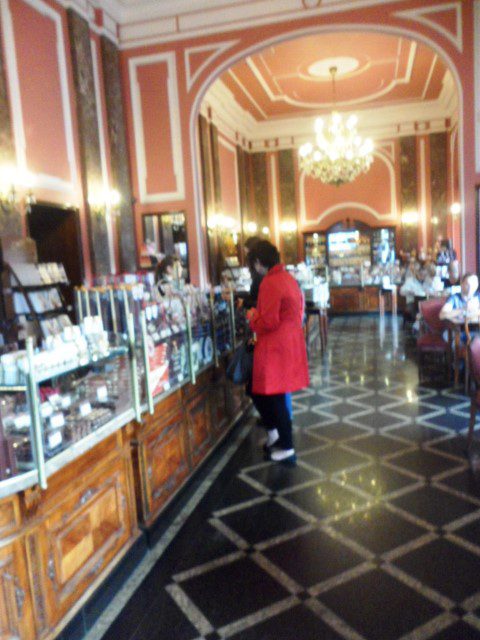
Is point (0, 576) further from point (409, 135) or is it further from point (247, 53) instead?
point (409, 135)

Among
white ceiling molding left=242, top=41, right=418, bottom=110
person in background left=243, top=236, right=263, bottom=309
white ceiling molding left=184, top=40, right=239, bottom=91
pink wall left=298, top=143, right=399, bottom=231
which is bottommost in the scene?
person in background left=243, top=236, right=263, bottom=309

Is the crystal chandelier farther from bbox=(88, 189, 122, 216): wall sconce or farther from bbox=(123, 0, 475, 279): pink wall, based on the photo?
bbox=(88, 189, 122, 216): wall sconce

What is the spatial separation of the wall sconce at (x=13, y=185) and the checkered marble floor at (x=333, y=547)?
124 inches

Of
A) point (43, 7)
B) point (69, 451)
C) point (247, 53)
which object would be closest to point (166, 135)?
point (247, 53)

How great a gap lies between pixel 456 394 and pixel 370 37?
228 inches

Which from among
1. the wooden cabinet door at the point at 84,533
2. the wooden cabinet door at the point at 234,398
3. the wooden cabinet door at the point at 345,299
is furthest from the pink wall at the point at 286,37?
the wooden cabinet door at the point at 345,299

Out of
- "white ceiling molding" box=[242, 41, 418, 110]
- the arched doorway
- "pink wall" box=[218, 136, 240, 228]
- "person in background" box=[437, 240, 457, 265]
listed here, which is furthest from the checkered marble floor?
"pink wall" box=[218, 136, 240, 228]

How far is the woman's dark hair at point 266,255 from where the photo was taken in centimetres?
388

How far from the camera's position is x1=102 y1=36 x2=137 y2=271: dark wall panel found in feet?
22.4

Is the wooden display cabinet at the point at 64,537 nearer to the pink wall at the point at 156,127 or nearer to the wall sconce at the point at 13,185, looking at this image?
the wall sconce at the point at 13,185

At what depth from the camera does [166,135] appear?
283 inches

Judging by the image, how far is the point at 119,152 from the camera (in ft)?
23.2

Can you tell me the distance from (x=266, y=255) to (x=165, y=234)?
431 cm

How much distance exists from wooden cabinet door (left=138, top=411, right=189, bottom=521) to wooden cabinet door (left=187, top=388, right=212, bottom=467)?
14 centimetres
